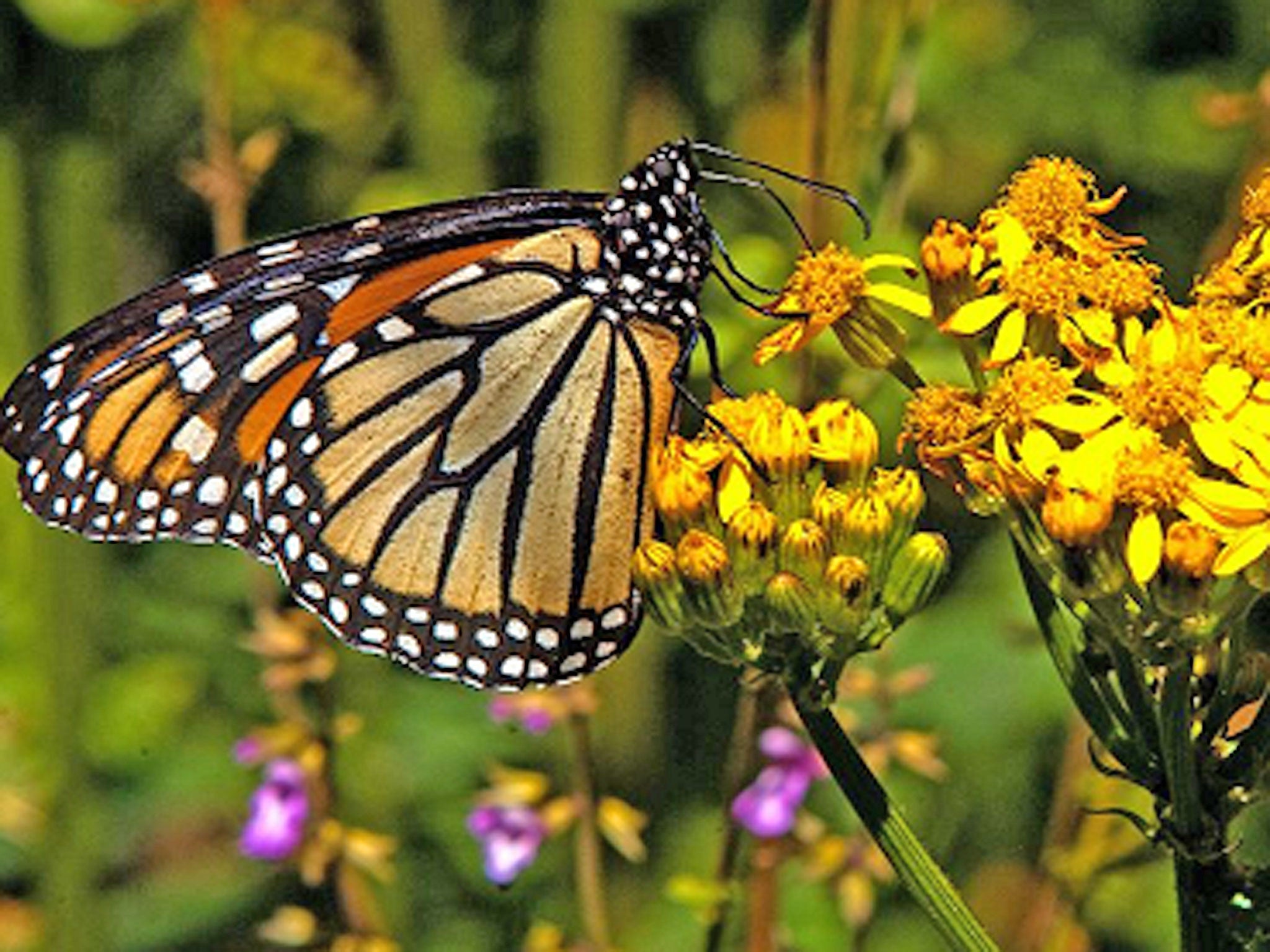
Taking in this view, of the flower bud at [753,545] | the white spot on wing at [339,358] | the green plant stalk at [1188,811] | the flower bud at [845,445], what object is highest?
the flower bud at [845,445]

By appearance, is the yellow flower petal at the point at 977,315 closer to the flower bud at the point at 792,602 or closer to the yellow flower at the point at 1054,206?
the yellow flower at the point at 1054,206

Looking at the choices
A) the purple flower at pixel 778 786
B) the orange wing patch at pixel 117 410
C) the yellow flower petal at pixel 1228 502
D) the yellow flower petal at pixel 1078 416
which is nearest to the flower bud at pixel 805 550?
the yellow flower petal at pixel 1078 416

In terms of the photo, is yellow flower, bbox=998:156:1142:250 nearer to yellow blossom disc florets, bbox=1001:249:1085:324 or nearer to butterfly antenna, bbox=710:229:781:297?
yellow blossom disc florets, bbox=1001:249:1085:324

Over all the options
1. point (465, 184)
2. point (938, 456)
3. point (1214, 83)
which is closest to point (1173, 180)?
point (1214, 83)

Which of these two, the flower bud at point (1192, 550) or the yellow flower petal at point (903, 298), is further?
the yellow flower petal at point (903, 298)

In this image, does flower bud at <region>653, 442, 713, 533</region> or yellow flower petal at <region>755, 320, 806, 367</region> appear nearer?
flower bud at <region>653, 442, 713, 533</region>

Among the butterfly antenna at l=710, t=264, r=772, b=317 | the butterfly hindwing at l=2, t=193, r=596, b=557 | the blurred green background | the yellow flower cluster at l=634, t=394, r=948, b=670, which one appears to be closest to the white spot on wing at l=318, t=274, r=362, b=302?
the butterfly hindwing at l=2, t=193, r=596, b=557

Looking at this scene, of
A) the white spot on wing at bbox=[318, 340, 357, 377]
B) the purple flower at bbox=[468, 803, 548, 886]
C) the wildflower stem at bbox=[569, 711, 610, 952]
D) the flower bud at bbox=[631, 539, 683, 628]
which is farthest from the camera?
the purple flower at bbox=[468, 803, 548, 886]
